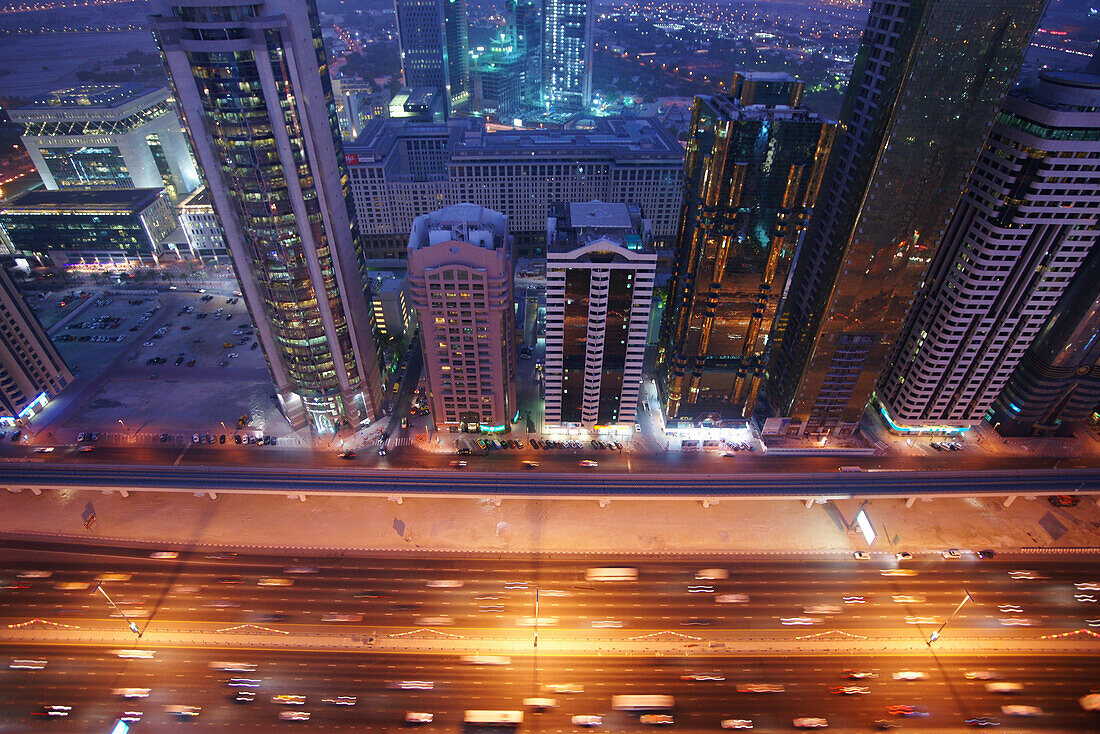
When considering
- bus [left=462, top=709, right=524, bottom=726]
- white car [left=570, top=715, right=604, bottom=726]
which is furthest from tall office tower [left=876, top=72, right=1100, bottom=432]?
bus [left=462, top=709, right=524, bottom=726]

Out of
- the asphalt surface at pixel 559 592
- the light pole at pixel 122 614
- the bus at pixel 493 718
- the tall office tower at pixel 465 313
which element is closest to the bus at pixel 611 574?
the asphalt surface at pixel 559 592

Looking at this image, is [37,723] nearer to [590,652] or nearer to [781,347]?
[590,652]

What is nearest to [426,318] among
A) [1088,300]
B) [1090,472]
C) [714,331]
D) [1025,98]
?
[714,331]

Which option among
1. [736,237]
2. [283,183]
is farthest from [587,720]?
[283,183]

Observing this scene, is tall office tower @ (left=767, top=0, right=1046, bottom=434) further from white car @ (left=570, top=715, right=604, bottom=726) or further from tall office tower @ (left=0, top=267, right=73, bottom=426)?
tall office tower @ (left=0, top=267, right=73, bottom=426)

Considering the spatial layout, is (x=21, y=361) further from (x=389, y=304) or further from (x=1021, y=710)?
(x=1021, y=710)
